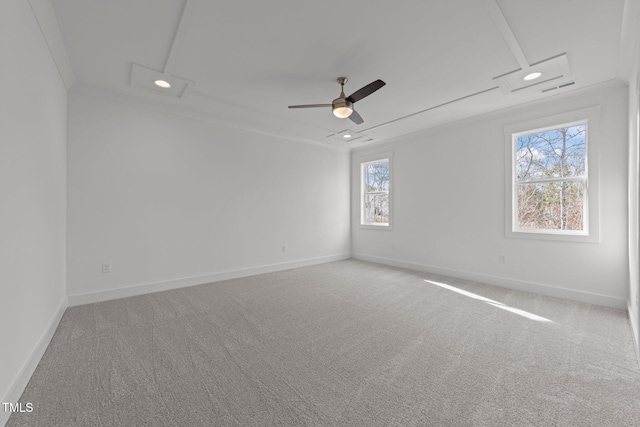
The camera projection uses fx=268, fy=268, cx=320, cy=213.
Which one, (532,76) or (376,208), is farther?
(376,208)

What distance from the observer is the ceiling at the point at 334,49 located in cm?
200

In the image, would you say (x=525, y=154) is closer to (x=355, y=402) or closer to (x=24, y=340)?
(x=355, y=402)

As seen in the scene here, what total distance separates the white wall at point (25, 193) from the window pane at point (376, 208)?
202 inches

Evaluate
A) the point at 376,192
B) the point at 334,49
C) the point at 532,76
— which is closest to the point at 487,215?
the point at 532,76

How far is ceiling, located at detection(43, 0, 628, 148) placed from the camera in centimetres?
200

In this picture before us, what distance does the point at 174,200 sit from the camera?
390 cm

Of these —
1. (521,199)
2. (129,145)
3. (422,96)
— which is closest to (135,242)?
(129,145)

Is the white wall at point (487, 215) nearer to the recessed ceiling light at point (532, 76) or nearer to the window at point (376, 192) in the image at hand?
the window at point (376, 192)

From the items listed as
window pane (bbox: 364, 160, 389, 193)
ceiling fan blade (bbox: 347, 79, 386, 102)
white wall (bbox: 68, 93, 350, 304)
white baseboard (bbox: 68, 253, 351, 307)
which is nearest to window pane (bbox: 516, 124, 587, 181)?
window pane (bbox: 364, 160, 389, 193)

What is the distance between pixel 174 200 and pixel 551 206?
529cm

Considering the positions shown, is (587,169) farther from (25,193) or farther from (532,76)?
(25,193)

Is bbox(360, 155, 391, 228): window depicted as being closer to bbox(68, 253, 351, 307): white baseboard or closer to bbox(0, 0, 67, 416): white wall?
bbox(68, 253, 351, 307): white baseboard

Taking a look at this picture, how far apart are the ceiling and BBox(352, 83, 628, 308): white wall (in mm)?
476

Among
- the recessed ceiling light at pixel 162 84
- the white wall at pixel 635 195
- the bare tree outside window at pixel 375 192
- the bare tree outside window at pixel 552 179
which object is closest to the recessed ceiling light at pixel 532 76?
the white wall at pixel 635 195
